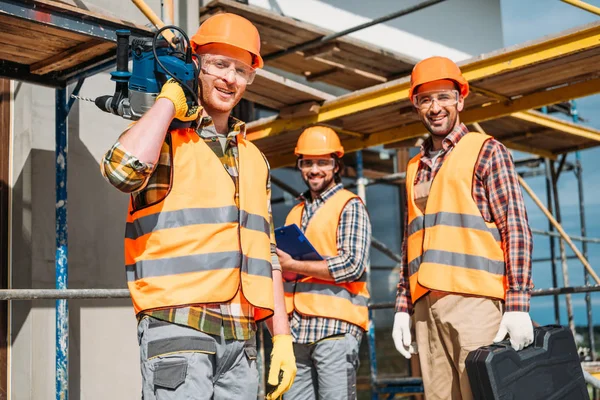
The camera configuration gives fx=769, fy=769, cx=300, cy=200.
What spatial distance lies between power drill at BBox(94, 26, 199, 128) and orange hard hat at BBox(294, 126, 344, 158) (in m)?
2.60

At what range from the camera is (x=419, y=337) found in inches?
147

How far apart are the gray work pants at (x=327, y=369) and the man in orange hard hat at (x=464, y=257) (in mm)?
799

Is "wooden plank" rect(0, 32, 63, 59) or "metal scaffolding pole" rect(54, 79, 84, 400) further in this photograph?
"metal scaffolding pole" rect(54, 79, 84, 400)

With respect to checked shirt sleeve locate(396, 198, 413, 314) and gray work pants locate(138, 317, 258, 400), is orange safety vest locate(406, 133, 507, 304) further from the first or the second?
gray work pants locate(138, 317, 258, 400)

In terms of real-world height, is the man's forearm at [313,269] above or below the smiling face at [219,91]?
below

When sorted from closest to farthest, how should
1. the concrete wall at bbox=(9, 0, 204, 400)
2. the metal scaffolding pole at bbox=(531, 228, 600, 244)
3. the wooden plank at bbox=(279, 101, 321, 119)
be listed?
the concrete wall at bbox=(9, 0, 204, 400) → the wooden plank at bbox=(279, 101, 321, 119) → the metal scaffolding pole at bbox=(531, 228, 600, 244)

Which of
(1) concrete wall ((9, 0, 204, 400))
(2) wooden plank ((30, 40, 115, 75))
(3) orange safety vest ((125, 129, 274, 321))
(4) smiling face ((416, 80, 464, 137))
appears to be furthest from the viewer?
(1) concrete wall ((9, 0, 204, 400))

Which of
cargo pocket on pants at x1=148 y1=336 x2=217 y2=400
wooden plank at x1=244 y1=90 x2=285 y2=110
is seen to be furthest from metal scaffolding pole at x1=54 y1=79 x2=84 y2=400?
cargo pocket on pants at x1=148 y1=336 x2=217 y2=400

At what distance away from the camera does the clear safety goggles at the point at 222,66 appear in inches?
114

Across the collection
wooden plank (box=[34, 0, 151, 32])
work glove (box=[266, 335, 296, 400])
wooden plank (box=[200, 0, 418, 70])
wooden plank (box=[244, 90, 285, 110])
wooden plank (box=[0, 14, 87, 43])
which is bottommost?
work glove (box=[266, 335, 296, 400])

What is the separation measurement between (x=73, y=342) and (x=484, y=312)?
2.72 metres

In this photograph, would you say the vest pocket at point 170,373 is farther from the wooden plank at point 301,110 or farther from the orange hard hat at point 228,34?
the wooden plank at point 301,110

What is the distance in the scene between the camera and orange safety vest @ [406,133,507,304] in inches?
139

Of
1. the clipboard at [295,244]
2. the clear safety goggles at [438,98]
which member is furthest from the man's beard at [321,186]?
the clear safety goggles at [438,98]
